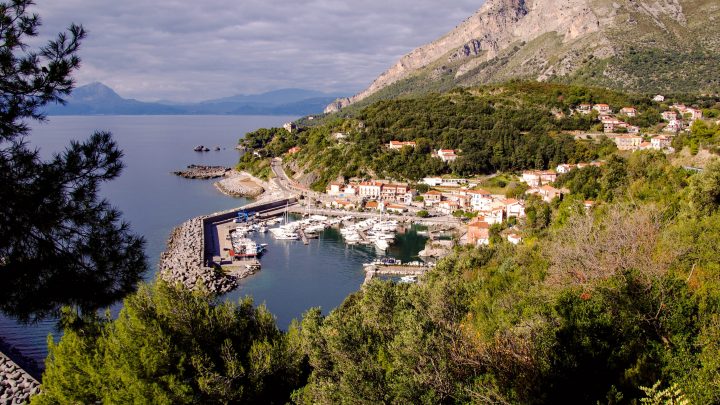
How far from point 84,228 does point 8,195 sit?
60cm

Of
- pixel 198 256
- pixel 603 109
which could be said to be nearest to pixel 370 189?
pixel 198 256

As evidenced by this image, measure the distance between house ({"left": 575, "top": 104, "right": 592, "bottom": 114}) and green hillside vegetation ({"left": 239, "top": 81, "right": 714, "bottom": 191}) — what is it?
0.71m

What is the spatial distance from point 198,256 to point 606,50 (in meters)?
65.2

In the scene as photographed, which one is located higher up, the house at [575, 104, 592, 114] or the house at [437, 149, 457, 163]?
the house at [575, 104, 592, 114]

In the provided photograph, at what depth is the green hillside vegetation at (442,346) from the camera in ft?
15.5

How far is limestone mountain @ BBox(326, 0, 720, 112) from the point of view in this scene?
57281mm

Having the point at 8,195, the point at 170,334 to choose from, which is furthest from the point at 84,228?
the point at 170,334

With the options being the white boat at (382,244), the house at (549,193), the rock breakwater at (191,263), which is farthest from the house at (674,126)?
the rock breakwater at (191,263)

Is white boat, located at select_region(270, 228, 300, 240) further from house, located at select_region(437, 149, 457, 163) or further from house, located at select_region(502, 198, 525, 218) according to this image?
house, located at select_region(437, 149, 457, 163)

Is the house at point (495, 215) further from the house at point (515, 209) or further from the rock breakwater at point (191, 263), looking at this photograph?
the rock breakwater at point (191, 263)

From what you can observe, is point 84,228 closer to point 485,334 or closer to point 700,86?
point 485,334

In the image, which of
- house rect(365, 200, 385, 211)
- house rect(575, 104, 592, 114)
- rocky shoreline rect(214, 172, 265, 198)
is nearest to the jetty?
house rect(365, 200, 385, 211)

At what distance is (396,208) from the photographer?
1332 inches

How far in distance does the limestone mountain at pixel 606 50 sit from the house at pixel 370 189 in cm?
4063
